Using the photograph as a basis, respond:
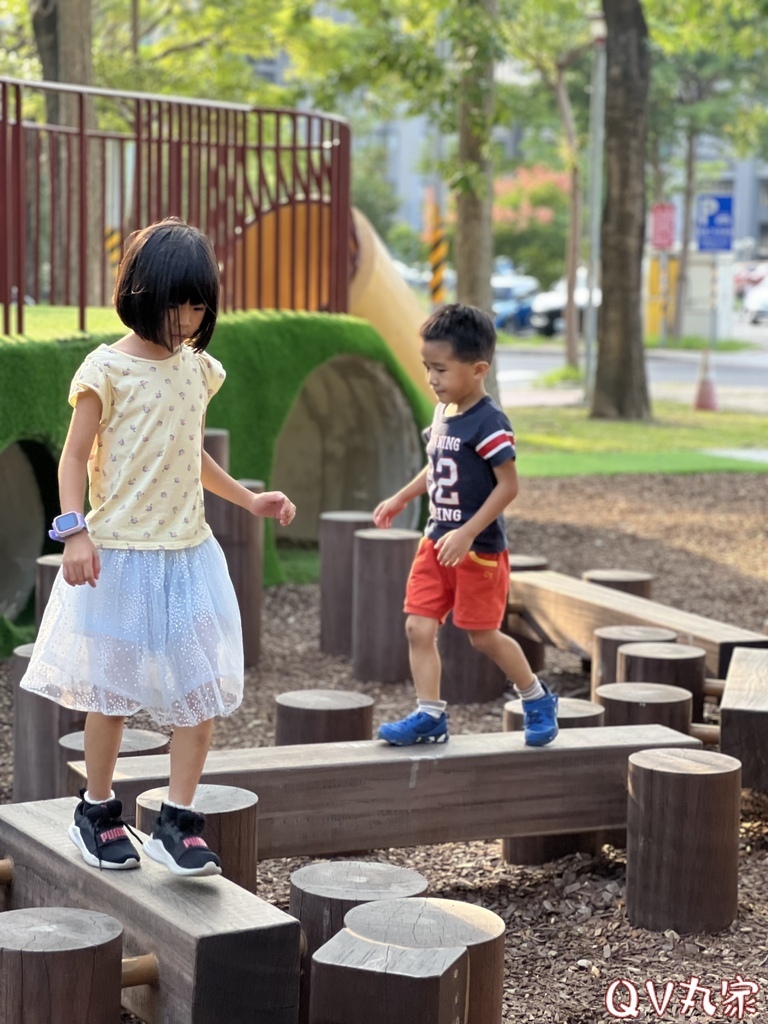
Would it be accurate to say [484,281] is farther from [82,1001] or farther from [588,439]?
[82,1001]

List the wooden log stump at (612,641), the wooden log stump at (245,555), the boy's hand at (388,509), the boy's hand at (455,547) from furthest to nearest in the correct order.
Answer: the wooden log stump at (245,555)
the wooden log stump at (612,641)
the boy's hand at (388,509)
the boy's hand at (455,547)

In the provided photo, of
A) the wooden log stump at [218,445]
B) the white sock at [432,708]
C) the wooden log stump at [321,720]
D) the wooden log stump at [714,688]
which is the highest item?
the wooden log stump at [218,445]

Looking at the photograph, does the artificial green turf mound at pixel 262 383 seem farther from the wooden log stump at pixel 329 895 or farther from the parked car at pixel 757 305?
the parked car at pixel 757 305

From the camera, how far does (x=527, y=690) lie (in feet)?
14.1

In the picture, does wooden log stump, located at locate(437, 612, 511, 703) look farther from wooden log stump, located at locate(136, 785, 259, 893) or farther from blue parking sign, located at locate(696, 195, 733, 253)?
blue parking sign, located at locate(696, 195, 733, 253)

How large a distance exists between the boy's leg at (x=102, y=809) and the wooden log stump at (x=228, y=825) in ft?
0.54

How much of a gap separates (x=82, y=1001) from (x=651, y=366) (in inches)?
1067

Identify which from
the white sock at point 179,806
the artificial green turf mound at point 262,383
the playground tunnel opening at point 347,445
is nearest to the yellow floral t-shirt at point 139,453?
the white sock at point 179,806

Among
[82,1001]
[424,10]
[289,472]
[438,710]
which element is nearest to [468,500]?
[438,710]

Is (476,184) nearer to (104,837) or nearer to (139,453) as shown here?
(139,453)

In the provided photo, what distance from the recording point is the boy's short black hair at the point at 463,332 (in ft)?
13.6

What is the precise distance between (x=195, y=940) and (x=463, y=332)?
75.4 inches

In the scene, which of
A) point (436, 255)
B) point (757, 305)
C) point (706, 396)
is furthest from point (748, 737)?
point (757, 305)

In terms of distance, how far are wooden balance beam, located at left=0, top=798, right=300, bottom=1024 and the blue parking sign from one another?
21515 mm
